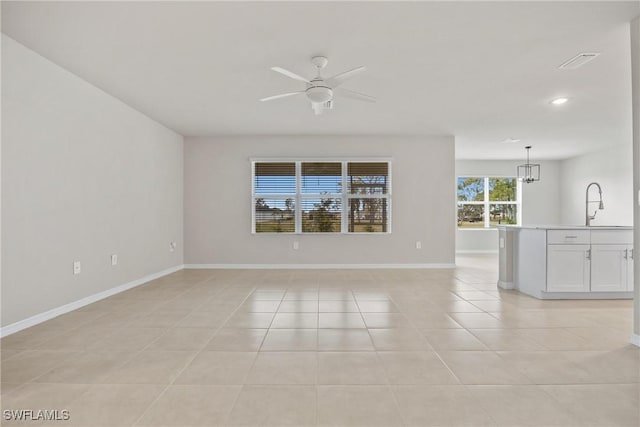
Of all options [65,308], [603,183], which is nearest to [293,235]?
[65,308]

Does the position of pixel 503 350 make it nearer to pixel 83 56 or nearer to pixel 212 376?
pixel 212 376

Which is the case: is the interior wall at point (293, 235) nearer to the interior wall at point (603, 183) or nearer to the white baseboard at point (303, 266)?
the white baseboard at point (303, 266)

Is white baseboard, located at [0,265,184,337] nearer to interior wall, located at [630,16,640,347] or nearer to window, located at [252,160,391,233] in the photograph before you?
window, located at [252,160,391,233]

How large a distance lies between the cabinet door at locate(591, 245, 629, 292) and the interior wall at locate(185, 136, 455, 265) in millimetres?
2475

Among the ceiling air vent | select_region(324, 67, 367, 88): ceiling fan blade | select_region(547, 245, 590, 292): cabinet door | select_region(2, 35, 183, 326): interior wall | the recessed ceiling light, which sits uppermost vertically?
the ceiling air vent

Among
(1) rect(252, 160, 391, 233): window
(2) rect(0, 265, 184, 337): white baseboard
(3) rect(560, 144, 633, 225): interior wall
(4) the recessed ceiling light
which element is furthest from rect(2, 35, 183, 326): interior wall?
(3) rect(560, 144, 633, 225): interior wall

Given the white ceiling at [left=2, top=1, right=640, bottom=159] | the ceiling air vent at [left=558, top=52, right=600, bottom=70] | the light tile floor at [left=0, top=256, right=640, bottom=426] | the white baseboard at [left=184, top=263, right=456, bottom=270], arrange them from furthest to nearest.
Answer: the white baseboard at [left=184, top=263, right=456, bottom=270] < the ceiling air vent at [left=558, top=52, right=600, bottom=70] < the white ceiling at [left=2, top=1, right=640, bottom=159] < the light tile floor at [left=0, top=256, right=640, bottom=426]

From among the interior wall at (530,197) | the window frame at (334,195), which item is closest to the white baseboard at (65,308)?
the window frame at (334,195)

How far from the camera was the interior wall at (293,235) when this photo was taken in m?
6.23

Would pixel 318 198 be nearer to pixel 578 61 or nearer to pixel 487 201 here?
pixel 578 61

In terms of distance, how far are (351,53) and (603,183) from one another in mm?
7677

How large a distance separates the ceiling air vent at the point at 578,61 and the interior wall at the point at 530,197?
580cm

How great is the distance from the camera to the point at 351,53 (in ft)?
9.95

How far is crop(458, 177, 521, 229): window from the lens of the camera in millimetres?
9039
